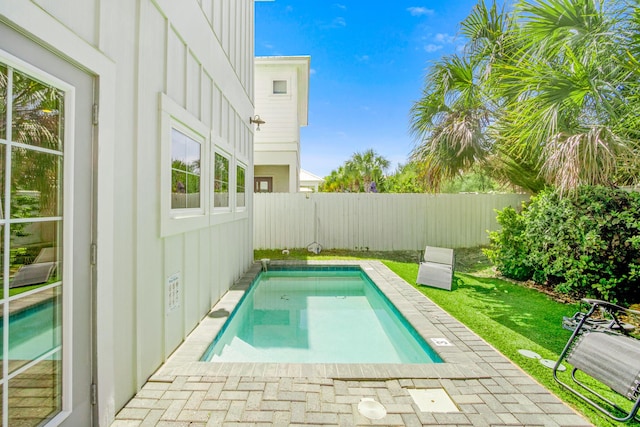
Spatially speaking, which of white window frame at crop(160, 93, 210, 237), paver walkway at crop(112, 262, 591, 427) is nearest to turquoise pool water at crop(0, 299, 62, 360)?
paver walkway at crop(112, 262, 591, 427)

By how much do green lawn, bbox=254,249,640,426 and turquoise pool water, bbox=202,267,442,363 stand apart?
0.89 meters

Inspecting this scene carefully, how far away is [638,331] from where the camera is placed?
3.89m

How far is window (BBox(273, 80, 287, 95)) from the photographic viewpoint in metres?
12.5

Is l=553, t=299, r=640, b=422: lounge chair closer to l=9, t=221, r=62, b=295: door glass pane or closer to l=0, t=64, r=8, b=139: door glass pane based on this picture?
l=9, t=221, r=62, b=295: door glass pane

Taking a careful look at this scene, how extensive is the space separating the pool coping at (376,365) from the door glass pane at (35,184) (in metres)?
1.87

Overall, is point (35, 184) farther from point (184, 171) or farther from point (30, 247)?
point (184, 171)

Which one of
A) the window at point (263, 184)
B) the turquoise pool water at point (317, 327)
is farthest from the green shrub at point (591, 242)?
the window at point (263, 184)

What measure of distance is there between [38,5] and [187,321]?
10.5ft

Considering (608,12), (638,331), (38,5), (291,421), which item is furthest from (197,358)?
(608,12)

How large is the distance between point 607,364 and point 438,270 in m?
3.77

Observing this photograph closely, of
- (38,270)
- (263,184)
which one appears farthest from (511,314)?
(263,184)

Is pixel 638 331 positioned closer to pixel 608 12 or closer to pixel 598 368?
pixel 598 368

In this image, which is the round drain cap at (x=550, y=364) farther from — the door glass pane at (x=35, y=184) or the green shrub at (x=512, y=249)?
the door glass pane at (x=35, y=184)

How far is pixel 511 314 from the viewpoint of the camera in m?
4.60
